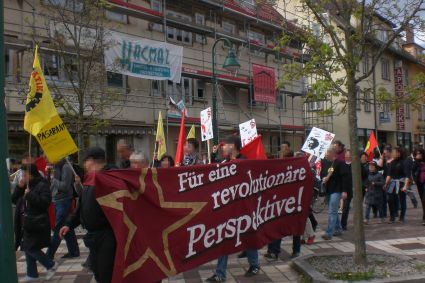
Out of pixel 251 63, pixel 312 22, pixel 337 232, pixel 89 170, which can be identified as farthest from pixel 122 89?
pixel 89 170

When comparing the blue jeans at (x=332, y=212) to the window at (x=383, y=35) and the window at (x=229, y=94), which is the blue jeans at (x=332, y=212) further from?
the window at (x=229, y=94)

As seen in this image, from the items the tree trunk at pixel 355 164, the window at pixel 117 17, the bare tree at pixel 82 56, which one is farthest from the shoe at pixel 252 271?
the window at pixel 117 17

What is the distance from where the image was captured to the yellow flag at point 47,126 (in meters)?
7.19

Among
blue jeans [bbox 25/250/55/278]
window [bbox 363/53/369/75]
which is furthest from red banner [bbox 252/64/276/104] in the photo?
blue jeans [bbox 25/250/55/278]

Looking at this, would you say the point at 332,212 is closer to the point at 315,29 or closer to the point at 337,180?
the point at 337,180

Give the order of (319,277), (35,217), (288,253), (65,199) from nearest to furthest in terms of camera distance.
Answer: (319,277)
(35,217)
(288,253)
(65,199)

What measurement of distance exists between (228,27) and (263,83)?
11.4 ft

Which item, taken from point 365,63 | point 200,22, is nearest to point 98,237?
point 365,63

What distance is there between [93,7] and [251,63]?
14.6 meters

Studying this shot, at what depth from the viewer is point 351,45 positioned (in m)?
7.21

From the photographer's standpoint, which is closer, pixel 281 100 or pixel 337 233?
pixel 337 233

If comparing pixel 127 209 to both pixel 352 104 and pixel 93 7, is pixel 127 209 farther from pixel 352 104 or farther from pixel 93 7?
pixel 93 7

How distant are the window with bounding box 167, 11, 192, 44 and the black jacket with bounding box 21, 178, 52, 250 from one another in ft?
56.4

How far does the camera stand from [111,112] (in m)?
19.8
